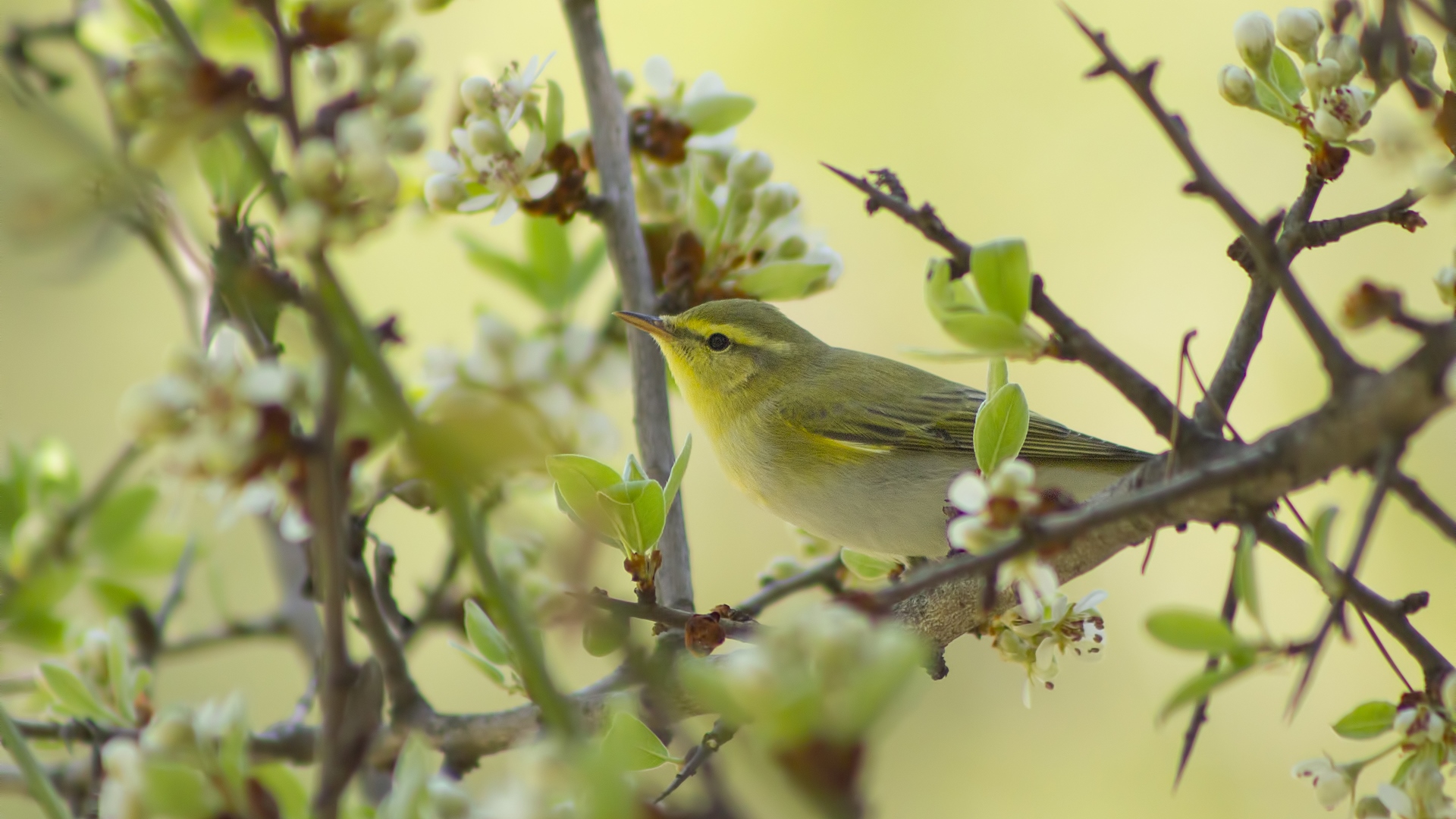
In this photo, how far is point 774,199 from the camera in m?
1.91

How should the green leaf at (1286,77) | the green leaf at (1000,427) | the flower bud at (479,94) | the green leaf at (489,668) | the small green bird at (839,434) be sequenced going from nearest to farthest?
the green leaf at (1000,427)
the green leaf at (1286,77)
the green leaf at (489,668)
the flower bud at (479,94)
the small green bird at (839,434)

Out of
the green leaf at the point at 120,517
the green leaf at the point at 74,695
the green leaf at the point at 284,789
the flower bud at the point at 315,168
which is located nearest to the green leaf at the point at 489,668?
the green leaf at the point at 74,695

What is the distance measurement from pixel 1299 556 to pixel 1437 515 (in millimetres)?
141

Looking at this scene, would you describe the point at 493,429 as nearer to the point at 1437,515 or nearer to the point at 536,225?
the point at 1437,515

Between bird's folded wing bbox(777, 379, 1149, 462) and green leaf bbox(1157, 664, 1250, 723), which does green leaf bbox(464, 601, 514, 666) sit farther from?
bird's folded wing bbox(777, 379, 1149, 462)

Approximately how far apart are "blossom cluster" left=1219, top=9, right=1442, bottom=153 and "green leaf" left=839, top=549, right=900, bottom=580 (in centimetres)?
90

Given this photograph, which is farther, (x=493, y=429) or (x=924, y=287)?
(x=924, y=287)

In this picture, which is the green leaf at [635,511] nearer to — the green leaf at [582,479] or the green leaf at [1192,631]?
the green leaf at [582,479]

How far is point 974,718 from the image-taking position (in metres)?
4.28

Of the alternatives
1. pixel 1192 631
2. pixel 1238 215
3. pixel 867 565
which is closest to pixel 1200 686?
pixel 1192 631

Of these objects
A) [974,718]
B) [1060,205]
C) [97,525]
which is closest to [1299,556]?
[97,525]

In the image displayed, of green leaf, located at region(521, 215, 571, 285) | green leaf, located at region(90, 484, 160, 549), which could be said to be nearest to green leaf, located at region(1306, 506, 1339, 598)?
green leaf, located at region(521, 215, 571, 285)

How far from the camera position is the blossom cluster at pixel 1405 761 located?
1.10 m

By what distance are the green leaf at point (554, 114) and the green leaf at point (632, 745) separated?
0.99 meters
